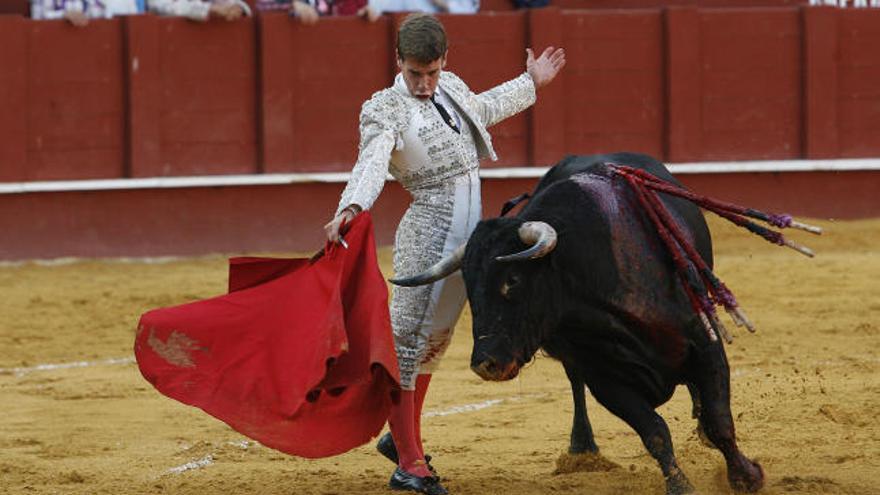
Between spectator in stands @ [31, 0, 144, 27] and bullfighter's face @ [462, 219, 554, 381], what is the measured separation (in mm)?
6152

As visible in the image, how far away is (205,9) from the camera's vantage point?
9.95 m

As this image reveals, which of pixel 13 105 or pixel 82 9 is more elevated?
pixel 82 9

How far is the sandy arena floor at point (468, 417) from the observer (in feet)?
15.6

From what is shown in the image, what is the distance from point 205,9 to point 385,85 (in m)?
1.11

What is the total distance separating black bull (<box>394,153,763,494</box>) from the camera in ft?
13.6

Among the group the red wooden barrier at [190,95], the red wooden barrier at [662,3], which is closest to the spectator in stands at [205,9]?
the red wooden barrier at [190,95]

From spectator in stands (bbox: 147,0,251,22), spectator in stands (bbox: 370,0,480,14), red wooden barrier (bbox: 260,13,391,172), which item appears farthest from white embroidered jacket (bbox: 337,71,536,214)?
spectator in stands (bbox: 370,0,480,14)

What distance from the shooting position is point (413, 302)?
14.9ft

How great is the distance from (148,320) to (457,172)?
86 cm

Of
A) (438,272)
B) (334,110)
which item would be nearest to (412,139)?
(438,272)

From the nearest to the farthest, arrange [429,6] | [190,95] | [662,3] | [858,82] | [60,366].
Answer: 1. [60,366]
2. [190,95]
3. [429,6]
4. [858,82]
5. [662,3]

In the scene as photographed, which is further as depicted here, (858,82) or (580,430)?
(858,82)

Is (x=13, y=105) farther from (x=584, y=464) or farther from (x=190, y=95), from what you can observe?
(x=584, y=464)

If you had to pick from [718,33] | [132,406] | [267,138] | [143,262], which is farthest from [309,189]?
[132,406]
